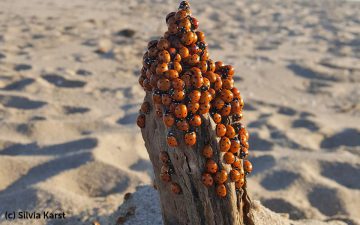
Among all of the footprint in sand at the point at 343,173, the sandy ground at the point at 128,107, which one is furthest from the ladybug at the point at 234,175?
the footprint in sand at the point at 343,173

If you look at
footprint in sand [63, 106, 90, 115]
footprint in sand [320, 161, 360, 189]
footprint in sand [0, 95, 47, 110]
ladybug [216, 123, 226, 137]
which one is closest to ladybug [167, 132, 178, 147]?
ladybug [216, 123, 226, 137]

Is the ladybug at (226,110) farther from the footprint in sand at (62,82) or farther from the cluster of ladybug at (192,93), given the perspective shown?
the footprint in sand at (62,82)

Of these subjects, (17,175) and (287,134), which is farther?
(287,134)

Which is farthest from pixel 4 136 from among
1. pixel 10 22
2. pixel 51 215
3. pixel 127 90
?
pixel 10 22

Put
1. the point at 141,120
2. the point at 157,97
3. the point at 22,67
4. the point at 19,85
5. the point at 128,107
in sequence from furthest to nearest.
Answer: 1. the point at 22,67
2. the point at 19,85
3. the point at 128,107
4. the point at 141,120
5. the point at 157,97

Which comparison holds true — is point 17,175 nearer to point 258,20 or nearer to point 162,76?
point 162,76

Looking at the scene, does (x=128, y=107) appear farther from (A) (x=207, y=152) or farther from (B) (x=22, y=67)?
(A) (x=207, y=152)

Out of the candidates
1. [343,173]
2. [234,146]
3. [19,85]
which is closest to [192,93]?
[234,146]

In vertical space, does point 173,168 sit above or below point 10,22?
above
